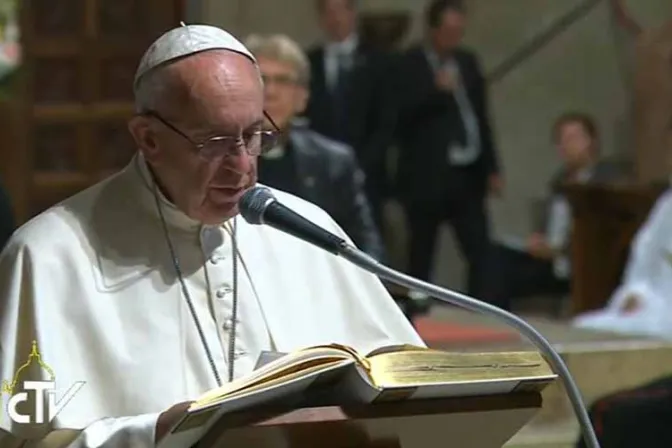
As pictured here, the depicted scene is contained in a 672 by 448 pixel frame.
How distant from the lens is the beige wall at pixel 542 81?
9.36 meters

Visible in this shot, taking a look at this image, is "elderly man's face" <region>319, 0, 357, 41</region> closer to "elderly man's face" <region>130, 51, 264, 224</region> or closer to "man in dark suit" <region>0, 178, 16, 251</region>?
"man in dark suit" <region>0, 178, 16, 251</region>

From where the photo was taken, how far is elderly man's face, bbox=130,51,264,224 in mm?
2170

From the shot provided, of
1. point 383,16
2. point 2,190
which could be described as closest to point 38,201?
point 383,16

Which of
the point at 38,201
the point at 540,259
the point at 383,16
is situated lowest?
the point at 540,259

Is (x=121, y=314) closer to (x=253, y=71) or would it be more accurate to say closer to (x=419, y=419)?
(x=253, y=71)

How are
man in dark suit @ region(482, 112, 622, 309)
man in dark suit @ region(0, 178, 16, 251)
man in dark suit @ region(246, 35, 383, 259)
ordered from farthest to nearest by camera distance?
man in dark suit @ region(482, 112, 622, 309)
man in dark suit @ region(246, 35, 383, 259)
man in dark suit @ region(0, 178, 16, 251)

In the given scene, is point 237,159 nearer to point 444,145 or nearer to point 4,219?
point 4,219

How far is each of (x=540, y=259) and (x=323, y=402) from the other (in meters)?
6.79

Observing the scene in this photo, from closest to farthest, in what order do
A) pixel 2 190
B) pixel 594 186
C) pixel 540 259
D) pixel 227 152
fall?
pixel 227 152, pixel 2 190, pixel 594 186, pixel 540 259

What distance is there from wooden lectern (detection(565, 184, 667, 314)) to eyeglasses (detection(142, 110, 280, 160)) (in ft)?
17.6

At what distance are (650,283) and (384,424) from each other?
4873mm

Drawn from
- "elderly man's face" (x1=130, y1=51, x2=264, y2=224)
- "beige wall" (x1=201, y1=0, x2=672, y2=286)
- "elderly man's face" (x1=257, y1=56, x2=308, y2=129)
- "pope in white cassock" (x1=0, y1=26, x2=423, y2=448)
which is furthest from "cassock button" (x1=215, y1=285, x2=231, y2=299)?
"beige wall" (x1=201, y1=0, x2=672, y2=286)

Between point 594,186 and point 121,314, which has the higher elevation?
point 121,314

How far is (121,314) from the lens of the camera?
2.27m
